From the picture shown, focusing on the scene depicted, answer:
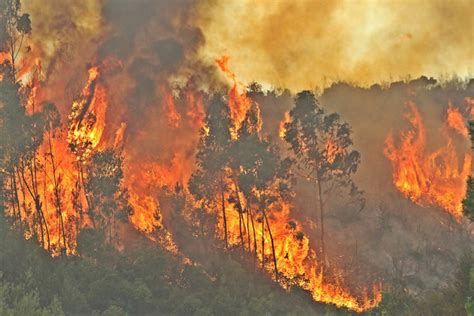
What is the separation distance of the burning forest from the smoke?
20 cm

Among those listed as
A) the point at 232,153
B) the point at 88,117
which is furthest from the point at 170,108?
the point at 232,153

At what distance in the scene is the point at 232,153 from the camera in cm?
3791

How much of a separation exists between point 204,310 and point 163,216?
2111 centimetres

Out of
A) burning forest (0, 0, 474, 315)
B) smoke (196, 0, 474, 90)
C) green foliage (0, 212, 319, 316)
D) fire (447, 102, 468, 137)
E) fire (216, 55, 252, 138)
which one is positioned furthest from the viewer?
smoke (196, 0, 474, 90)

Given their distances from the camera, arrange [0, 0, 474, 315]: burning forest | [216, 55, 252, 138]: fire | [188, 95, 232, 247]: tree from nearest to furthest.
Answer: [0, 0, 474, 315]: burning forest, [188, 95, 232, 247]: tree, [216, 55, 252, 138]: fire

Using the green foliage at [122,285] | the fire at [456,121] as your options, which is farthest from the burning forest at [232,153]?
the fire at [456,121]

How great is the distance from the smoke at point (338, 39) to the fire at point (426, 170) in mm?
9503

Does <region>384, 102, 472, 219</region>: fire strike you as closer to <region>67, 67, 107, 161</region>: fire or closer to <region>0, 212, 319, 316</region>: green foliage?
Answer: <region>0, 212, 319, 316</region>: green foliage

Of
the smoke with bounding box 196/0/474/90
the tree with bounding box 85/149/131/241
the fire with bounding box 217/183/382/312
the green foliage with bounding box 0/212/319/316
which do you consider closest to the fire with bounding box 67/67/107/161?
the tree with bounding box 85/149/131/241

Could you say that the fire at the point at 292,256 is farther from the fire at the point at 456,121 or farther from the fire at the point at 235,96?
the fire at the point at 456,121

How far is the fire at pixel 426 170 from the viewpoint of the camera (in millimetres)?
50375

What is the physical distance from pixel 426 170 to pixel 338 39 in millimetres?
18235

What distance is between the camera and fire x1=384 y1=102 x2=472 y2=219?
165ft

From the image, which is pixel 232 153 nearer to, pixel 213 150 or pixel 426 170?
pixel 213 150
